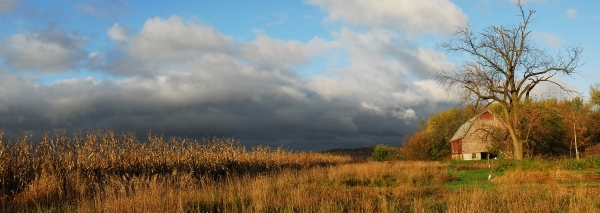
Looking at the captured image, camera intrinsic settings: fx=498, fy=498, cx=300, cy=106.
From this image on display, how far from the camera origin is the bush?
75938 mm

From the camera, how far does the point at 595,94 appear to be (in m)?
72.3

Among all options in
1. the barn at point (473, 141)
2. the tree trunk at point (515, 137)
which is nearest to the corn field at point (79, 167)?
the tree trunk at point (515, 137)

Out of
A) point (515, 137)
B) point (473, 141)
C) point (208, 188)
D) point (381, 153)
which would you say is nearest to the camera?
point (208, 188)

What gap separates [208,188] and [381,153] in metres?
61.7

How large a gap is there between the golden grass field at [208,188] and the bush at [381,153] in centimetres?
4606

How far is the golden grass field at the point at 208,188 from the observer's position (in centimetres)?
1273

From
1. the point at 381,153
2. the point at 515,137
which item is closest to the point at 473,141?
the point at 381,153

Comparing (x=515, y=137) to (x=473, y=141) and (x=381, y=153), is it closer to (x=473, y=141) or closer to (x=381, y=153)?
(x=473, y=141)

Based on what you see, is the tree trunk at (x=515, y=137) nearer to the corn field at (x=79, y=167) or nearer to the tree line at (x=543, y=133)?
the tree line at (x=543, y=133)

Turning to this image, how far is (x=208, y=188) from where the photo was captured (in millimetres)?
16797

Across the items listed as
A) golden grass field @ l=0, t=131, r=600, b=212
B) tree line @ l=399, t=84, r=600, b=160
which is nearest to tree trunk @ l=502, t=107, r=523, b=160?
tree line @ l=399, t=84, r=600, b=160

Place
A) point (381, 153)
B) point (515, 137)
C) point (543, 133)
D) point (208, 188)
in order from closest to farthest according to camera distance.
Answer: point (208, 188) < point (515, 137) < point (543, 133) < point (381, 153)

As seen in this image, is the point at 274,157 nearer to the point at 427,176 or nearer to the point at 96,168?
the point at 427,176

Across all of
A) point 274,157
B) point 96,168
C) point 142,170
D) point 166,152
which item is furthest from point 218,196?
point 274,157
